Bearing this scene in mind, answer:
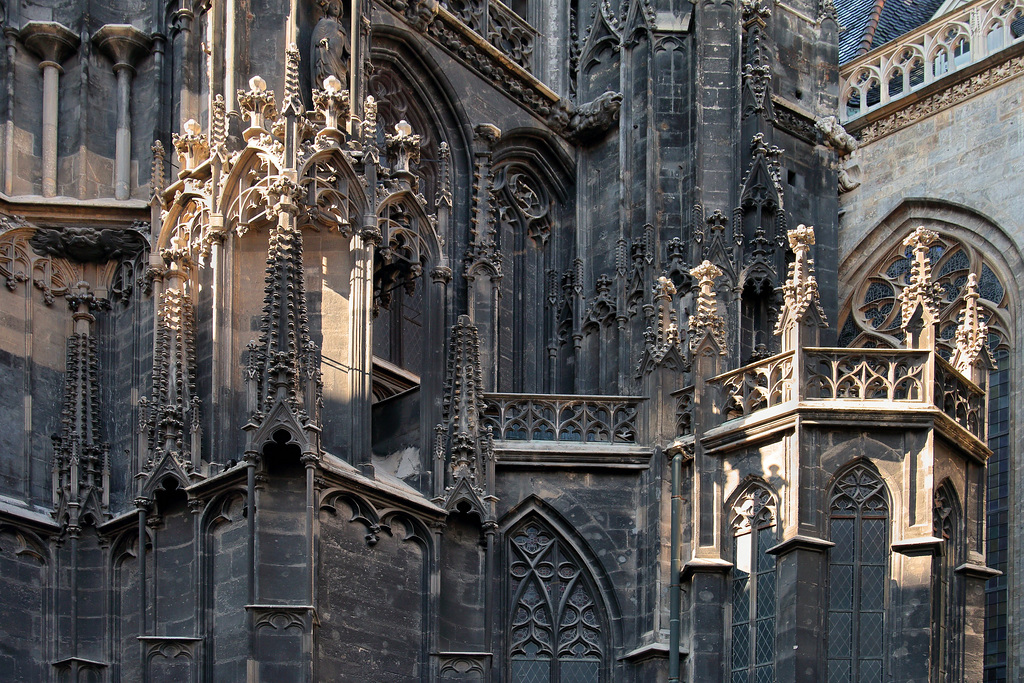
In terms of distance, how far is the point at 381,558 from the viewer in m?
28.0

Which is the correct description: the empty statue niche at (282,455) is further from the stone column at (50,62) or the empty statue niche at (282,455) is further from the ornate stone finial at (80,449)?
the stone column at (50,62)

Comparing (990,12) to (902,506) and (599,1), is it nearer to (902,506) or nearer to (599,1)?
(599,1)

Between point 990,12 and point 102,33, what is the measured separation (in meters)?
16.2

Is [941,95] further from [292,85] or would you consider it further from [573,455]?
[292,85]

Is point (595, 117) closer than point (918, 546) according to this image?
No

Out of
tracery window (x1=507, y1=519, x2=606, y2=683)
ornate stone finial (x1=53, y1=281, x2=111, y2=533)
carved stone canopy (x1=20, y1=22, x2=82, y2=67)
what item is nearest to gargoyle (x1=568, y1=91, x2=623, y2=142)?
tracery window (x1=507, y1=519, x2=606, y2=683)

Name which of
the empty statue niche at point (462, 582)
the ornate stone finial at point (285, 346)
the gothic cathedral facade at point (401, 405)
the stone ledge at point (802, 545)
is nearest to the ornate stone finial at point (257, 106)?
the gothic cathedral facade at point (401, 405)

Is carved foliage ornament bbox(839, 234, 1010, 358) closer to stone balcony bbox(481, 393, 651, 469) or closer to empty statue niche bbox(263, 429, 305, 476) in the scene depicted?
stone balcony bbox(481, 393, 651, 469)

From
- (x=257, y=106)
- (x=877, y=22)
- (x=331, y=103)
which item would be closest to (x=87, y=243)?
(x=257, y=106)

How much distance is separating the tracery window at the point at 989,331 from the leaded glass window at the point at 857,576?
7073 mm

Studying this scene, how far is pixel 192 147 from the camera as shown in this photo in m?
28.7

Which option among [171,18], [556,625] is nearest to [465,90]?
[171,18]

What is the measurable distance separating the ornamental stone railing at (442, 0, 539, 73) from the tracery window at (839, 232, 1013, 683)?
25.0ft

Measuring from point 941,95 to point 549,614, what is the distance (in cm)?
1385
